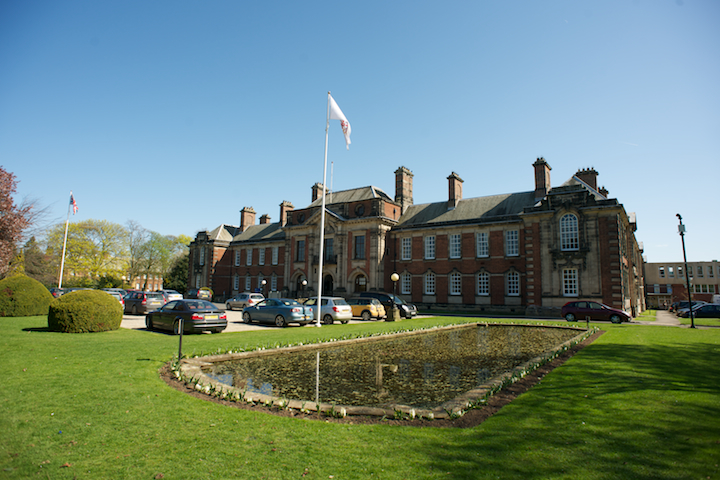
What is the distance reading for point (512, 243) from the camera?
3619 cm

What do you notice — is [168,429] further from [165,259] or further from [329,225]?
[165,259]

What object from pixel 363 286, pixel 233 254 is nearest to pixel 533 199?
pixel 363 286

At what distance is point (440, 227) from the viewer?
3981cm

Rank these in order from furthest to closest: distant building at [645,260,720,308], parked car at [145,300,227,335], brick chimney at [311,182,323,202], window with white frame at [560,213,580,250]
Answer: distant building at [645,260,720,308]
brick chimney at [311,182,323,202]
window with white frame at [560,213,580,250]
parked car at [145,300,227,335]

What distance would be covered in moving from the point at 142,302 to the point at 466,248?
2752 centimetres

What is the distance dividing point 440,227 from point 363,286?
34.7 ft

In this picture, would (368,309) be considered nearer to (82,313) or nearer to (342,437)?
(82,313)

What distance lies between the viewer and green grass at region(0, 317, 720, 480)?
420 centimetres

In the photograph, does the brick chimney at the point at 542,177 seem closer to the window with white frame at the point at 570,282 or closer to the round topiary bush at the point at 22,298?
the window with white frame at the point at 570,282

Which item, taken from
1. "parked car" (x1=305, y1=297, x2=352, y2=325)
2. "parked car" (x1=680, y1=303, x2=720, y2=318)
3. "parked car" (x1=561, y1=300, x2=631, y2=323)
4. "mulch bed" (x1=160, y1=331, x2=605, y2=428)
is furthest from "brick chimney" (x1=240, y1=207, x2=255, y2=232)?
"mulch bed" (x1=160, y1=331, x2=605, y2=428)

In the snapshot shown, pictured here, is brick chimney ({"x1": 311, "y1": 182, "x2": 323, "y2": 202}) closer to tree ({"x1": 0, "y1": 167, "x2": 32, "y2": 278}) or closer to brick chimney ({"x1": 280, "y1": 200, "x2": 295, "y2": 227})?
brick chimney ({"x1": 280, "y1": 200, "x2": 295, "y2": 227})

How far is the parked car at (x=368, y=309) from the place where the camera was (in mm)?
27125

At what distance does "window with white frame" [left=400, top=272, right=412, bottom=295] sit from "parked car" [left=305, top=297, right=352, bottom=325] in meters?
18.1

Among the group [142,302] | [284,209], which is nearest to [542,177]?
[284,209]
